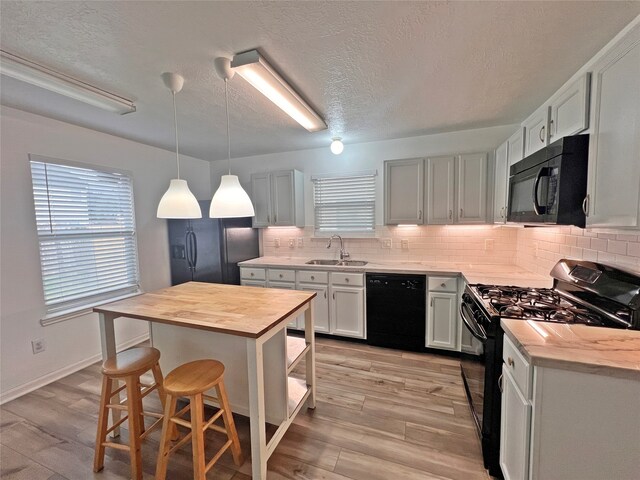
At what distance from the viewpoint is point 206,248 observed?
3576mm

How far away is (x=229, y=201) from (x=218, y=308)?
75 centimetres

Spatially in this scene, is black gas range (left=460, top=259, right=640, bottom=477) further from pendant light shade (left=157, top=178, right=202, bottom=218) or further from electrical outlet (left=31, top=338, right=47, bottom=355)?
electrical outlet (left=31, top=338, right=47, bottom=355)

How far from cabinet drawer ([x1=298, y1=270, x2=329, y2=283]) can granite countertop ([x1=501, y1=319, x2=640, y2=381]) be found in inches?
83.5

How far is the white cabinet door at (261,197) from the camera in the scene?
12.8ft

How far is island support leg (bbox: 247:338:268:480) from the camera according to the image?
1.46 metres

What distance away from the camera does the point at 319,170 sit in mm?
3875

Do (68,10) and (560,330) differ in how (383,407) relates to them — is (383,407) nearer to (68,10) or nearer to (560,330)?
(560,330)

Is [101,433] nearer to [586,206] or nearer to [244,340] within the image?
[244,340]

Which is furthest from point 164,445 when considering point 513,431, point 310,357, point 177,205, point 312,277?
point 312,277

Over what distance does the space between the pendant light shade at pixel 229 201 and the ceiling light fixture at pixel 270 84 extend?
662 mm

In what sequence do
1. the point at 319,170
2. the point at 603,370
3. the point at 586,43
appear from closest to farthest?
the point at 603,370, the point at 586,43, the point at 319,170

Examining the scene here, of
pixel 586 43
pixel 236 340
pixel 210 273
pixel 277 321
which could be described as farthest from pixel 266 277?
pixel 586 43

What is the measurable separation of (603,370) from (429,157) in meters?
2.55

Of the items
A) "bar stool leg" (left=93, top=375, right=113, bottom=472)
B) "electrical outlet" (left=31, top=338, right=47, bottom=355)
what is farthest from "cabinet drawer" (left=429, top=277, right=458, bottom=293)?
"electrical outlet" (left=31, top=338, right=47, bottom=355)
